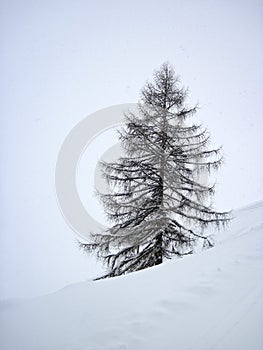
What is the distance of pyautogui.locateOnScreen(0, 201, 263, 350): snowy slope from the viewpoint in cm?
173

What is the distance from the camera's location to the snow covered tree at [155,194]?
600 cm

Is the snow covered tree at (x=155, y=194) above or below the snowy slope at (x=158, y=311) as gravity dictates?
above

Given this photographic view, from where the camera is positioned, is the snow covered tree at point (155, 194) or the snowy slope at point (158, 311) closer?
the snowy slope at point (158, 311)

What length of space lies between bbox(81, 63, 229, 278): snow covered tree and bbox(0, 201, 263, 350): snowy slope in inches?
Answer: 107

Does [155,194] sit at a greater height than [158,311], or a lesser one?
greater

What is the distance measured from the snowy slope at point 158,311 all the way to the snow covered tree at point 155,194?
2.73 m

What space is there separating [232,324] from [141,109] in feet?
20.3

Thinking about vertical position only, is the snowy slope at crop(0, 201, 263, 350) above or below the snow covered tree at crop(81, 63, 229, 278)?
below

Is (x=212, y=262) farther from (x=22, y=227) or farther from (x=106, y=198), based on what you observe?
(x=22, y=227)

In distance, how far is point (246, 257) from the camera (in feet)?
9.54

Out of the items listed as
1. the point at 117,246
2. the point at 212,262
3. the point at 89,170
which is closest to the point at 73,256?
the point at 117,246

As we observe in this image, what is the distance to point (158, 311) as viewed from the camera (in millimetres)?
2152

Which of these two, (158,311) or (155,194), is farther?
(155,194)

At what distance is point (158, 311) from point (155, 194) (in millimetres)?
4312
